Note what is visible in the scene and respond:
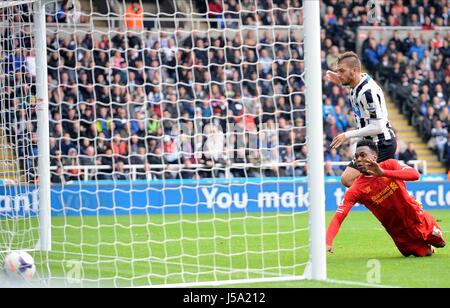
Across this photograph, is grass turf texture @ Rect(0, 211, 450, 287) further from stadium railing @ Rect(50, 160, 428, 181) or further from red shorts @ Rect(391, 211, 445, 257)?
stadium railing @ Rect(50, 160, 428, 181)

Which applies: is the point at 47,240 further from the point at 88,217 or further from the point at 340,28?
the point at 340,28

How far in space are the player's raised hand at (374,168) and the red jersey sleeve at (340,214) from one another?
42 centimetres

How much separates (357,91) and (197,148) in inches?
276

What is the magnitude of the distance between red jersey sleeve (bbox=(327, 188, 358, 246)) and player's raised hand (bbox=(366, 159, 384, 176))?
16.5 inches

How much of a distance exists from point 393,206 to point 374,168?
0.57m

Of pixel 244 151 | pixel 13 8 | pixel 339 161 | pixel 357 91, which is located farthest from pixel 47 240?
pixel 339 161

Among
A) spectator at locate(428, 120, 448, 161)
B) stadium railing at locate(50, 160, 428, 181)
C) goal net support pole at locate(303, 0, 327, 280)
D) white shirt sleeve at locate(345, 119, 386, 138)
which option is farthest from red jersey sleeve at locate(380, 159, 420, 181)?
spectator at locate(428, 120, 448, 161)

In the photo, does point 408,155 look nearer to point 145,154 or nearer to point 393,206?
point 145,154

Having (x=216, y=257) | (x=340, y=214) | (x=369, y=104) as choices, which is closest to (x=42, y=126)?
(x=216, y=257)

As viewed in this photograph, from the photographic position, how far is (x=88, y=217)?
17016mm

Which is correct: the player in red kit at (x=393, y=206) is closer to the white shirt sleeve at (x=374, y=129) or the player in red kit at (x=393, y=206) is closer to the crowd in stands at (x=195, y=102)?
the white shirt sleeve at (x=374, y=129)

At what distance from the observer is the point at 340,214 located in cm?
934

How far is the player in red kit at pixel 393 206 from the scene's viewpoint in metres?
9.33

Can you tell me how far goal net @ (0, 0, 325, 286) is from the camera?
372 inches
